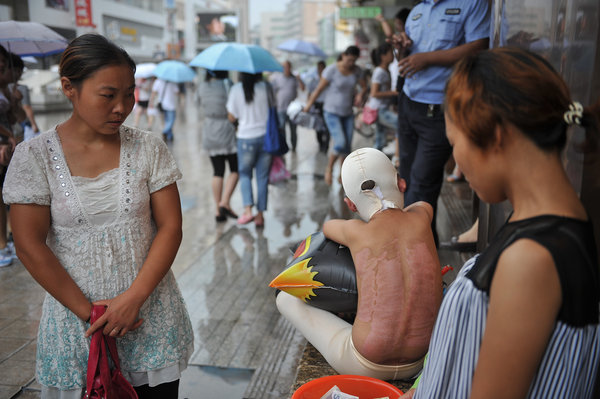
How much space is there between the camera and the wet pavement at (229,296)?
3.38 metres

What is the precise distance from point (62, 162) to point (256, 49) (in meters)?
4.96

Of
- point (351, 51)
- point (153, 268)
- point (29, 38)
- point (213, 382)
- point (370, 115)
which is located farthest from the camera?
point (370, 115)

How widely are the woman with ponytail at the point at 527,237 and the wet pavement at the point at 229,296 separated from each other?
7.01 feet

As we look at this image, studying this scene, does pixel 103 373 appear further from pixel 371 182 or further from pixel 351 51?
pixel 351 51

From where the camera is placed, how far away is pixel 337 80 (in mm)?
8477

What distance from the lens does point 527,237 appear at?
1141 millimetres

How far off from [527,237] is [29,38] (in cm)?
530

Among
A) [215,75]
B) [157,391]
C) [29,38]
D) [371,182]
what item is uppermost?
[29,38]

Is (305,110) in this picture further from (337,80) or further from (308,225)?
(308,225)

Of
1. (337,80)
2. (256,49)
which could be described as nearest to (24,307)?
(256,49)

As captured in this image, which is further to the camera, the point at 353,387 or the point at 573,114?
the point at 353,387

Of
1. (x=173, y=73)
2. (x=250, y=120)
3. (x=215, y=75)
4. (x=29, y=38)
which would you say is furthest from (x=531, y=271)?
(x=173, y=73)

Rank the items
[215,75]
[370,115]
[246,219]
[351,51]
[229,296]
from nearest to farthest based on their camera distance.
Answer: [229,296]
[215,75]
[246,219]
[351,51]
[370,115]

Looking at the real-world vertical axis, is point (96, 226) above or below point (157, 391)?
above
